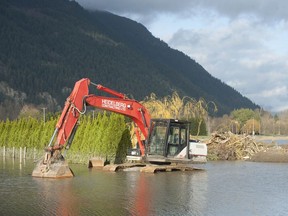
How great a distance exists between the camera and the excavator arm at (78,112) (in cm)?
2156

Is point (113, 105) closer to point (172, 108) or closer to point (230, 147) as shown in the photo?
point (230, 147)

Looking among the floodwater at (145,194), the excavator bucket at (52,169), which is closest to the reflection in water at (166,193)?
the floodwater at (145,194)

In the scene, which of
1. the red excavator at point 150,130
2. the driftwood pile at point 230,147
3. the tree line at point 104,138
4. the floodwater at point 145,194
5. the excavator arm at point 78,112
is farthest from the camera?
the driftwood pile at point 230,147

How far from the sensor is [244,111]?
12281cm

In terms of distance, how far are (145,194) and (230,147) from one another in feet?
64.1

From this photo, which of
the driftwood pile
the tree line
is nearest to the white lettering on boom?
the tree line

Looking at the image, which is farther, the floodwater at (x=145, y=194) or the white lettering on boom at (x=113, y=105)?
the white lettering on boom at (x=113, y=105)

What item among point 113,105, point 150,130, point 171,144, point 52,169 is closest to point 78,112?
point 113,105

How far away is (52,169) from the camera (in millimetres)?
21188

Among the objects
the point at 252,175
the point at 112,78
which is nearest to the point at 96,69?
the point at 112,78

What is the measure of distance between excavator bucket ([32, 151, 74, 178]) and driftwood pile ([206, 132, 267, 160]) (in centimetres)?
1519

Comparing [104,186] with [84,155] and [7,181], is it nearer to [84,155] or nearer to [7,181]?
[7,181]

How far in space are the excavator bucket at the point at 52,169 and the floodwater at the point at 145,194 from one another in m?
0.48

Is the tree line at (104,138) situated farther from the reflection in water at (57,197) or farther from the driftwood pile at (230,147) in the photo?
the reflection in water at (57,197)
